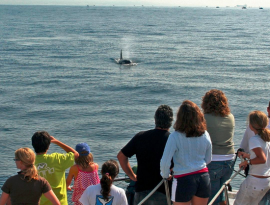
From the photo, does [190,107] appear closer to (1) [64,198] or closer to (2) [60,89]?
(1) [64,198]

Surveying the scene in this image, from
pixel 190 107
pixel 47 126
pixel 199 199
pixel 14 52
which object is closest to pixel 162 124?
pixel 190 107

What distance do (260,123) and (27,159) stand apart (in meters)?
3.03

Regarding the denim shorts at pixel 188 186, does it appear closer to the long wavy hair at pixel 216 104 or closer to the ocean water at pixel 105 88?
the long wavy hair at pixel 216 104

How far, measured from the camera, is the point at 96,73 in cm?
4753

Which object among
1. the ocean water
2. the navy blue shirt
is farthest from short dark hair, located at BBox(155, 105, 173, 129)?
Result: the ocean water

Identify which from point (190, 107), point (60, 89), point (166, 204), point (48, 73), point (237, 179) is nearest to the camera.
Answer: point (190, 107)

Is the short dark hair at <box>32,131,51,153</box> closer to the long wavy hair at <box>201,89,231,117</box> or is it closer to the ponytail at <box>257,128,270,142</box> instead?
the long wavy hair at <box>201,89,231,117</box>

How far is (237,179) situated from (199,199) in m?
12.0

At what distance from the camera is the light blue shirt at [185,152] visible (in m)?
5.07

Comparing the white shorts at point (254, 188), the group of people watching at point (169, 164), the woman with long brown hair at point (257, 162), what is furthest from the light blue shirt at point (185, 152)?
the white shorts at point (254, 188)

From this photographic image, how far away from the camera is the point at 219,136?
597 centimetres

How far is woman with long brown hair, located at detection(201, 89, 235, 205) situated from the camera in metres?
5.95

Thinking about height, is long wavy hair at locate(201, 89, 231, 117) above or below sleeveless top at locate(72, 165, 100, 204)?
above

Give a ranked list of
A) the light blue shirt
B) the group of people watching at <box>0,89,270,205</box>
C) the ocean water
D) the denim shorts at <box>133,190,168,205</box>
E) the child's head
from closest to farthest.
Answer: the group of people watching at <box>0,89,270,205</box>
the light blue shirt
the denim shorts at <box>133,190,168,205</box>
the child's head
the ocean water
